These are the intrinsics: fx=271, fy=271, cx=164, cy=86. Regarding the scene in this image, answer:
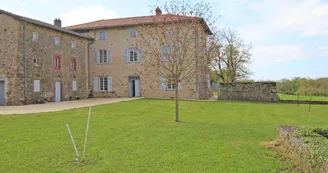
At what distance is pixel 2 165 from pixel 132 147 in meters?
2.42

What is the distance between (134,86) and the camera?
25.0 m

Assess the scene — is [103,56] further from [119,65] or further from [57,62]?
[57,62]

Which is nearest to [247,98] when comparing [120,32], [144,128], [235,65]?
[235,65]

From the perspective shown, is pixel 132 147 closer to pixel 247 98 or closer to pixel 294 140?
pixel 294 140

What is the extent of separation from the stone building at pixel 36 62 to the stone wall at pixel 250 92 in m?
13.0

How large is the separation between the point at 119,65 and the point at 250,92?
11929mm

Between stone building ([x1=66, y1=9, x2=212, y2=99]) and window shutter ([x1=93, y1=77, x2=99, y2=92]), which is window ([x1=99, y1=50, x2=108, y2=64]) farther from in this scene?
window shutter ([x1=93, y1=77, x2=99, y2=92])

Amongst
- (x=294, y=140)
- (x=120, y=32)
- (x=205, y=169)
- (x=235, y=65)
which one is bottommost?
(x=205, y=169)

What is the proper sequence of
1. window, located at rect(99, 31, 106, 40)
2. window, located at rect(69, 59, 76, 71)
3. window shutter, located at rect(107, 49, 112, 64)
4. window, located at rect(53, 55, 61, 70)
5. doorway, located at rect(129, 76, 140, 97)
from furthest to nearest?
window, located at rect(99, 31, 106, 40)
window shutter, located at rect(107, 49, 112, 64)
doorway, located at rect(129, 76, 140, 97)
window, located at rect(69, 59, 76, 71)
window, located at rect(53, 55, 61, 70)

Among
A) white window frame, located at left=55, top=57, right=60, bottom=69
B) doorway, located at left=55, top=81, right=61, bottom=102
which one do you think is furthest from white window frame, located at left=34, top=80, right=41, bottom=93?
white window frame, located at left=55, top=57, right=60, bottom=69

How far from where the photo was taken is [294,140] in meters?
4.82

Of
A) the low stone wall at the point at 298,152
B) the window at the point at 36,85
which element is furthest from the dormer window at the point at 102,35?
the low stone wall at the point at 298,152

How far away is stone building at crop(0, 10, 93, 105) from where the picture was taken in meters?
17.9

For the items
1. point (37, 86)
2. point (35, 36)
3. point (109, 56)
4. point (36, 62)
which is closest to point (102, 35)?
point (109, 56)
